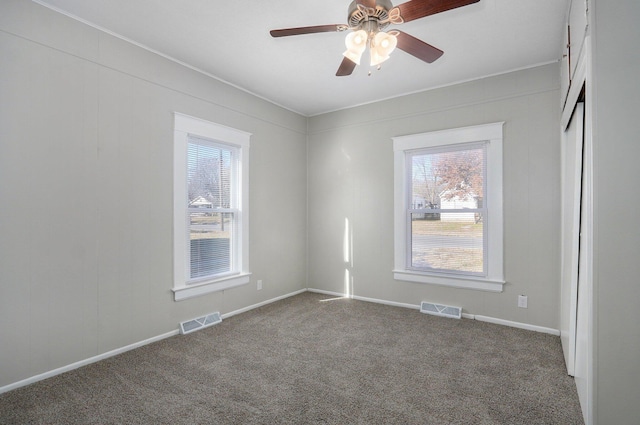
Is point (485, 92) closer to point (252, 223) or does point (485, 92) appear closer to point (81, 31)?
point (252, 223)

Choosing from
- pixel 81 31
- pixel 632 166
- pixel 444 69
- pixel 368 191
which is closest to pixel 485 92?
pixel 444 69

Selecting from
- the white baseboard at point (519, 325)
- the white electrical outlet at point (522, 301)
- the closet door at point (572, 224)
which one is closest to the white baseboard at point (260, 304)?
the white baseboard at point (519, 325)

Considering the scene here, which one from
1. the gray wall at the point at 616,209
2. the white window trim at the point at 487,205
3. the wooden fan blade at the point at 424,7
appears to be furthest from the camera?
the white window trim at the point at 487,205

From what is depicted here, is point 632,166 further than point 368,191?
No

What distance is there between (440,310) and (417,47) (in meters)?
2.96

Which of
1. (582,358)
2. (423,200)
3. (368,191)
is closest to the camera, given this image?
(582,358)

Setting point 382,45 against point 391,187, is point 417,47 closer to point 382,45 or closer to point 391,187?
point 382,45

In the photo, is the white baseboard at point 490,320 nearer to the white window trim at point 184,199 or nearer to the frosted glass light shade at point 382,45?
A: the white window trim at point 184,199

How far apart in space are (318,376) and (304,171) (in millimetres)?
3245

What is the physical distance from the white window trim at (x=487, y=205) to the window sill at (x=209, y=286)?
1983mm

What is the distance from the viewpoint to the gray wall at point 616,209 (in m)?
1.52

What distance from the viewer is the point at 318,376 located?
2492 mm

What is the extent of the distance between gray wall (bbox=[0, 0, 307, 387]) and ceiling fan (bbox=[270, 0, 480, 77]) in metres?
1.71

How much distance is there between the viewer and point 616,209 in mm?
1550
